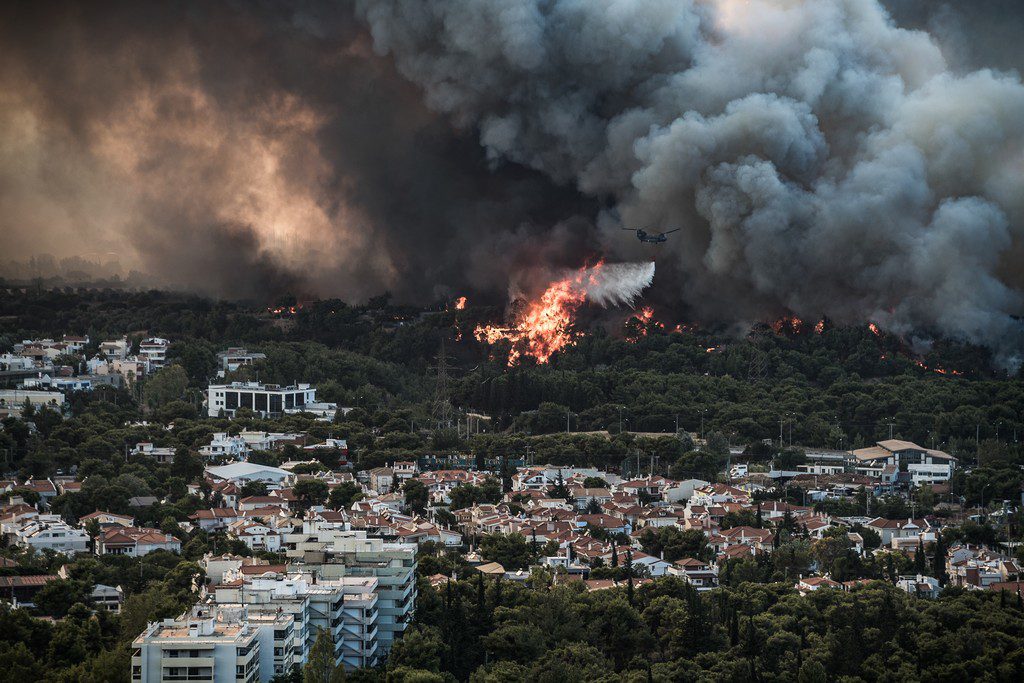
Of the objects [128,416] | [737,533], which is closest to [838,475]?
[737,533]

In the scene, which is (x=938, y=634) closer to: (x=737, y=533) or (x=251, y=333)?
(x=737, y=533)

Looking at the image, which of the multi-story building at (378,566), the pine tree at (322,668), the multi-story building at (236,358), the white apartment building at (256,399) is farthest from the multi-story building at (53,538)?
the multi-story building at (236,358)

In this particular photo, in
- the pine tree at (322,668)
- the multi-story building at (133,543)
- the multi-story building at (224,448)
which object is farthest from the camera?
the multi-story building at (224,448)

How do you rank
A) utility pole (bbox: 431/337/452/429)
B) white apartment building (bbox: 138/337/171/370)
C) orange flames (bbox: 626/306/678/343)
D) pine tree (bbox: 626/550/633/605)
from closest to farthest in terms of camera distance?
pine tree (bbox: 626/550/633/605) → utility pole (bbox: 431/337/452/429) → orange flames (bbox: 626/306/678/343) → white apartment building (bbox: 138/337/171/370)

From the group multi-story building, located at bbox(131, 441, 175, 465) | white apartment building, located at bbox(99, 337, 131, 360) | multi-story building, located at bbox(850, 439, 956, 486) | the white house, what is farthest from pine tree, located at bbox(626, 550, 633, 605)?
white apartment building, located at bbox(99, 337, 131, 360)

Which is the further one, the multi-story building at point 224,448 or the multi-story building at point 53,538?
the multi-story building at point 224,448

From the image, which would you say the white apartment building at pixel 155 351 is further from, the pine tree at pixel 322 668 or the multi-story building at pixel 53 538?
the pine tree at pixel 322 668

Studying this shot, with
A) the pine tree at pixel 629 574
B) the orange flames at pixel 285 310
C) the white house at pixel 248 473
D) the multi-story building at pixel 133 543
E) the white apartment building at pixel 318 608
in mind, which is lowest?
the white apartment building at pixel 318 608

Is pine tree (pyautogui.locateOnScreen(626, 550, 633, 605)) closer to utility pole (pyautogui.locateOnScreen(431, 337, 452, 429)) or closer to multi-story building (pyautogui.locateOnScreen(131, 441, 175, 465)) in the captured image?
multi-story building (pyautogui.locateOnScreen(131, 441, 175, 465))
